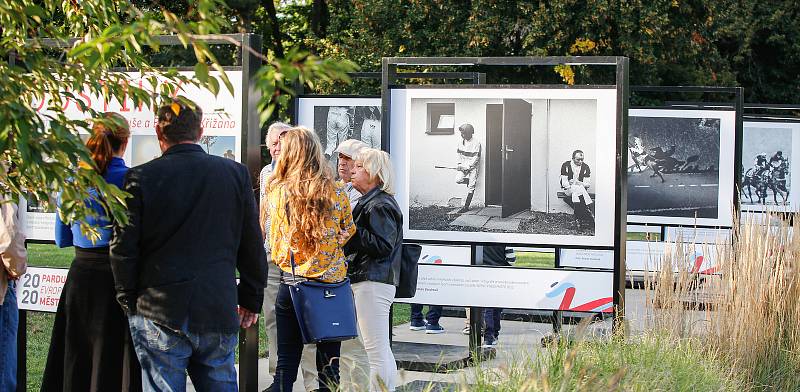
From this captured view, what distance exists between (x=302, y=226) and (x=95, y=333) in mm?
1439

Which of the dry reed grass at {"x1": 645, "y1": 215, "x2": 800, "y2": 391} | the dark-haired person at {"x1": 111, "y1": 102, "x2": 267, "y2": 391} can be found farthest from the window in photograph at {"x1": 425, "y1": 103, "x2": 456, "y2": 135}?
the dark-haired person at {"x1": 111, "y1": 102, "x2": 267, "y2": 391}

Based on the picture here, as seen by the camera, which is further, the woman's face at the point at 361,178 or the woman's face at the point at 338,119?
the woman's face at the point at 338,119

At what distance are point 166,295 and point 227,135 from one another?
233 cm

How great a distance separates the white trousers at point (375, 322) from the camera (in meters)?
6.75

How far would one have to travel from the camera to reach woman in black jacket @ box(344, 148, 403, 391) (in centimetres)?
666

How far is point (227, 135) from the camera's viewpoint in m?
6.93

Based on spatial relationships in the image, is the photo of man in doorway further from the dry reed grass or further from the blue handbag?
the blue handbag

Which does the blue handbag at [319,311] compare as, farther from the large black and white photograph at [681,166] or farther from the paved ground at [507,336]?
the large black and white photograph at [681,166]

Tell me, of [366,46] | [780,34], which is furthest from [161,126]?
[780,34]

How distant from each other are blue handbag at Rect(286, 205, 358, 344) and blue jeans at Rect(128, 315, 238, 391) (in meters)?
1.24

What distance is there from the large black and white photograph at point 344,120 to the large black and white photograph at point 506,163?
318 centimetres

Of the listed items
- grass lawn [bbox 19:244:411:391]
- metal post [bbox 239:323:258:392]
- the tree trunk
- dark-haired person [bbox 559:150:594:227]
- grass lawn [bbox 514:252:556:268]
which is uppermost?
the tree trunk

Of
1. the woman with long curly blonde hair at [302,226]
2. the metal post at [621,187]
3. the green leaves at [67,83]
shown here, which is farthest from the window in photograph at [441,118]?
the green leaves at [67,83]

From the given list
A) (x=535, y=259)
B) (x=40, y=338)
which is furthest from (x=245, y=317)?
(x=535, y=259)
